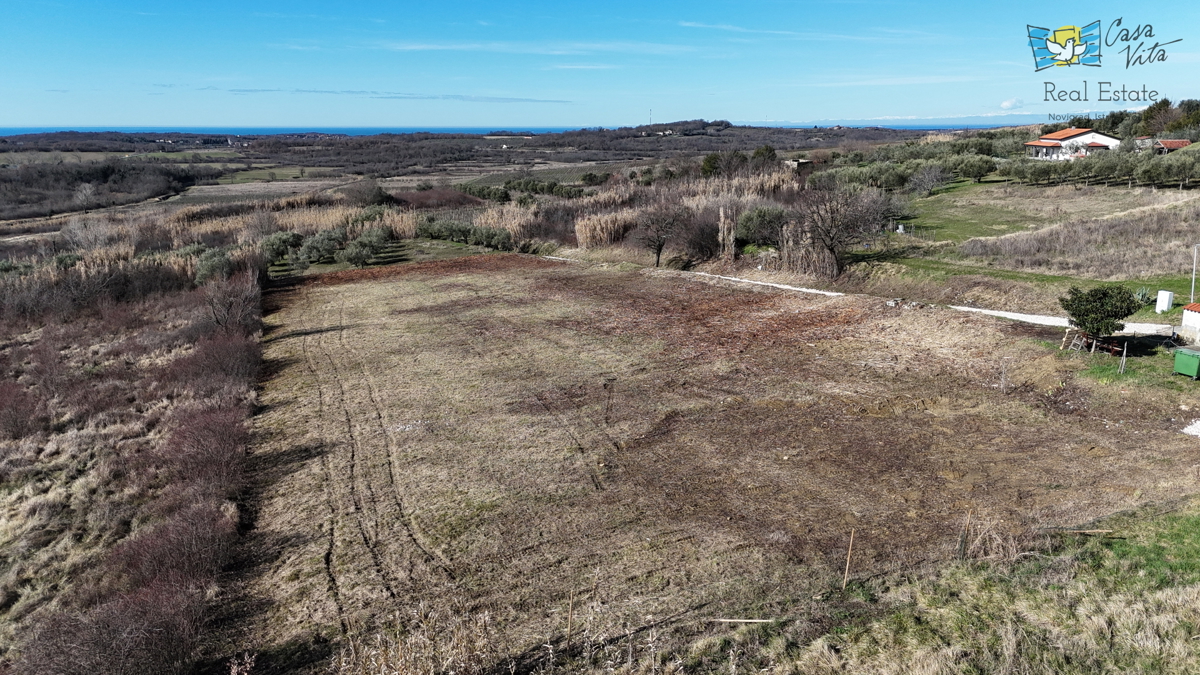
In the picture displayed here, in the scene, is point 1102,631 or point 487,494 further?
point 487,494

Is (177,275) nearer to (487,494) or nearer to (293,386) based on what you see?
(293,386)

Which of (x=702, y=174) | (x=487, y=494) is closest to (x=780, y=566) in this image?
(x=487, y=494)

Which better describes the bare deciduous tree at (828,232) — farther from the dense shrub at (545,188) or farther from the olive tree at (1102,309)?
the dense shrub at (545,188)

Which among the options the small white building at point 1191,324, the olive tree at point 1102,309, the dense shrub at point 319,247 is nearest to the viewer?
the olive tree at point 1102,309

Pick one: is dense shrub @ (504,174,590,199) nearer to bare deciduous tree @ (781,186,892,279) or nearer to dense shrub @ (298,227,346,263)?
dense shrub @ (298,227,346,263)

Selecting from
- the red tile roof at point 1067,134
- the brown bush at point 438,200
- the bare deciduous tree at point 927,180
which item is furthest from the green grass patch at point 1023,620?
the red tile roof at point 1067,134

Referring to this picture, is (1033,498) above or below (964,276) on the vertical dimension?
below

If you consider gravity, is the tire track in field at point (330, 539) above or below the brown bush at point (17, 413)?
above

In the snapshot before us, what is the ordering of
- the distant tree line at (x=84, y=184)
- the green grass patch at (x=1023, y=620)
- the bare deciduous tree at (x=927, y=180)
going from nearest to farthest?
the green grass patch at (x=1023, y=620)
the bare deciduous tree at (x=927, y=180)
the distant tree line at (x=84, y=184)
